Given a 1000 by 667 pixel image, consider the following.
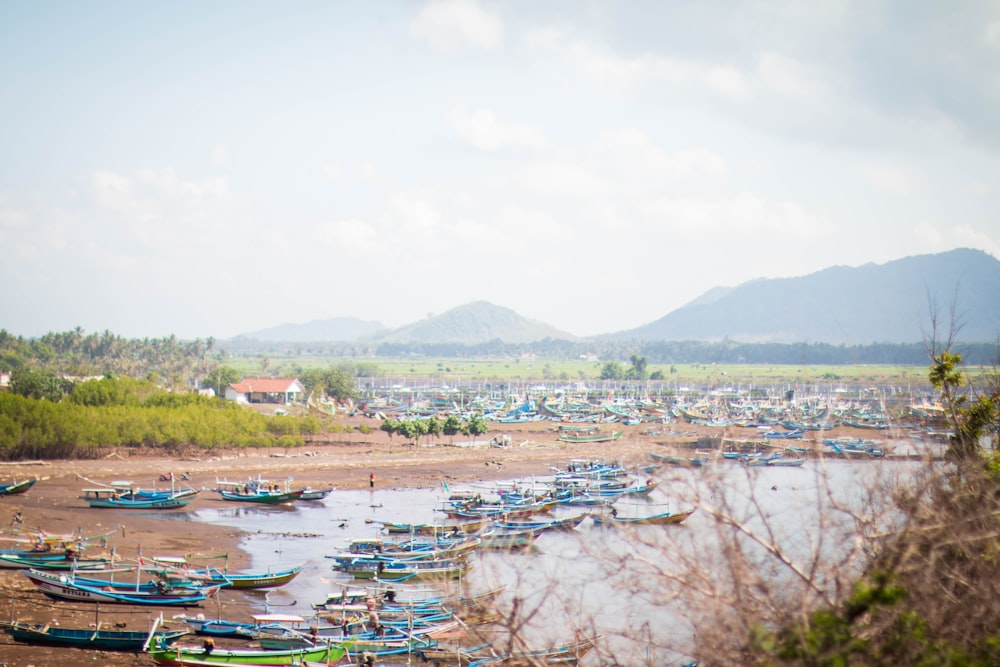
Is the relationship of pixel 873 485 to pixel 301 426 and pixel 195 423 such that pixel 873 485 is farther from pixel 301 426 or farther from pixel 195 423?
pixel 301 426

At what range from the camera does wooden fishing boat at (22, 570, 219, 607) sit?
78.4 feet

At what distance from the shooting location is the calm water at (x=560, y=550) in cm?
1115

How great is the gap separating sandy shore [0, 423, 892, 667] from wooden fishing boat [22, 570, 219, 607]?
0.72 feet

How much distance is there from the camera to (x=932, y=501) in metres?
10.3

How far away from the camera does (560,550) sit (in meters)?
33.9

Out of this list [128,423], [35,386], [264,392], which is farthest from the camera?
[264,392]

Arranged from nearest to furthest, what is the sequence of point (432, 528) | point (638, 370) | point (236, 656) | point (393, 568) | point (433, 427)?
point (236, 656) < point (393, 568) < point (432, 528) < point (433, 427) < point (638, 370)

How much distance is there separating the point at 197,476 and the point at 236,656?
31571mm

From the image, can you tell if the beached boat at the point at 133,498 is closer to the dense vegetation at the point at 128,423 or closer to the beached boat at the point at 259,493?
the beached boat at the point at 259,493

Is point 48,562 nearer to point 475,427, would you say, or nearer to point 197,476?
point 197,476

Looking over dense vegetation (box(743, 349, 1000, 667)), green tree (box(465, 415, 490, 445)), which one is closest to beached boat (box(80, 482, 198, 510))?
green tree (box(465, 415, 490, 445))

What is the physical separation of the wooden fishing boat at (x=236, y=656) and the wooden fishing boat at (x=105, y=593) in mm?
4510

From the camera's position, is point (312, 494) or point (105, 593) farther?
point (312, 494)

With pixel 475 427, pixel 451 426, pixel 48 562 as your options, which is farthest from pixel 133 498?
pixel 475 427
